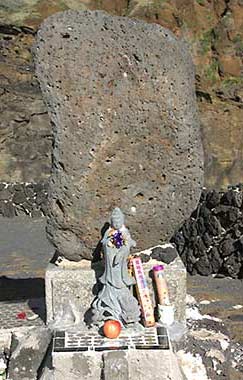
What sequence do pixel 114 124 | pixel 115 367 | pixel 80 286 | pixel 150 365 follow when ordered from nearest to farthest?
pixel 115 367, pixel 150 365, pixel 114 124, pixel 80 286

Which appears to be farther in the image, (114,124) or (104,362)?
(114,124)

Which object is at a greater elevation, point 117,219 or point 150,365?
point 117,219

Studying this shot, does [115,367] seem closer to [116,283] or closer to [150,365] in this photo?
[150,365]

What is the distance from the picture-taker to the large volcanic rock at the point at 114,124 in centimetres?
636

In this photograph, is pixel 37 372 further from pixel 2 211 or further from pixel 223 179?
pixel 223 179

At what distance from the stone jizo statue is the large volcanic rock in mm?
366

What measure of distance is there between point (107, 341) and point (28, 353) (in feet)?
2.90

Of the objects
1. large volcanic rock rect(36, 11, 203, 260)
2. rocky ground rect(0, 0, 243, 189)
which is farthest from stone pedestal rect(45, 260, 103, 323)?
rocky ground rect(0, 0, 243, 189)

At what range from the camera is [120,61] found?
6.43 m

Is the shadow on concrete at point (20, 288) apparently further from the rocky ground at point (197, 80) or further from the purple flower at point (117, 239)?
the rocky ground at point (197, 80)

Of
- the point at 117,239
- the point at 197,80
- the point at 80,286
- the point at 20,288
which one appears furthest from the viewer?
the point at 197,80

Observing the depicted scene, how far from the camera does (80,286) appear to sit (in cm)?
667

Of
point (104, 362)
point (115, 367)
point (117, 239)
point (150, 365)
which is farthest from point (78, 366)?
point (117, 239)

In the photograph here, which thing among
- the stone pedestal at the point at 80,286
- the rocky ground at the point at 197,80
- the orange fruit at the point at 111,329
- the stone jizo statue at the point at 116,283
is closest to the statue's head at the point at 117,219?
the stone jizo statue at the point at 116,283
